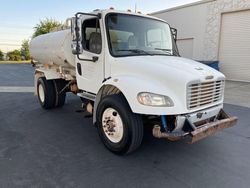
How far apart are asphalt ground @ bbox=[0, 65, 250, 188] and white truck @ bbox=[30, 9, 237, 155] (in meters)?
0.42

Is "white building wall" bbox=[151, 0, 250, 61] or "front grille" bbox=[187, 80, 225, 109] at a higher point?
"white building wall" bbox=[151, 0, 250, 61]

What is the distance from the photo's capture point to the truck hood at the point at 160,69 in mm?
2986

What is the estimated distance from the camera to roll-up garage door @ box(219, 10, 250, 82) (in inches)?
457

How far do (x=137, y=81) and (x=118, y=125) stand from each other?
806mm

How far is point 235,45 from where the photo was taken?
12008 mm

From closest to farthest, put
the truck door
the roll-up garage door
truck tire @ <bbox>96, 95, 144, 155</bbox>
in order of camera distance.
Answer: truck tire @ <bbox>96, 95, 144, 155</bbox> < the truck door < the roll-up garage door

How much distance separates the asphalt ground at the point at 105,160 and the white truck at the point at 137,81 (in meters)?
0.42

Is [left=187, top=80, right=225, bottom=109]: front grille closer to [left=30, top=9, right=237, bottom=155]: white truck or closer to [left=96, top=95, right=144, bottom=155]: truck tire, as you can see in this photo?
[left=30, top=9, right=237, bottom=155]: white truck

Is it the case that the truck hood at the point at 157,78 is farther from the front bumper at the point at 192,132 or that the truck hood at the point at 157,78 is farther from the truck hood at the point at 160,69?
the front bumper at the point at 192,132

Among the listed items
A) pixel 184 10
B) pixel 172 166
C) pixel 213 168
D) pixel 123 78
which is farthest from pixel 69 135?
pixel 184 10

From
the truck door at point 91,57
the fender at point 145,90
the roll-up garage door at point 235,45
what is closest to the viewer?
the fender at point 145,90

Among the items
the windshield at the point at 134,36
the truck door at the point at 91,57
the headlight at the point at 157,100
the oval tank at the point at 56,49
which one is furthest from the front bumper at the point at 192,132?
the oval tank at the point at 56,49

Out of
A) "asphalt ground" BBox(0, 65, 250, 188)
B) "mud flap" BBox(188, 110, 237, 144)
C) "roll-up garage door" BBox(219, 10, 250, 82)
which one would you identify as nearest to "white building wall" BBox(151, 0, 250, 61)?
"roll-up garage door" BBox(219, 10, 250, 82)

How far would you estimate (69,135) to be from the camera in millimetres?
4270
